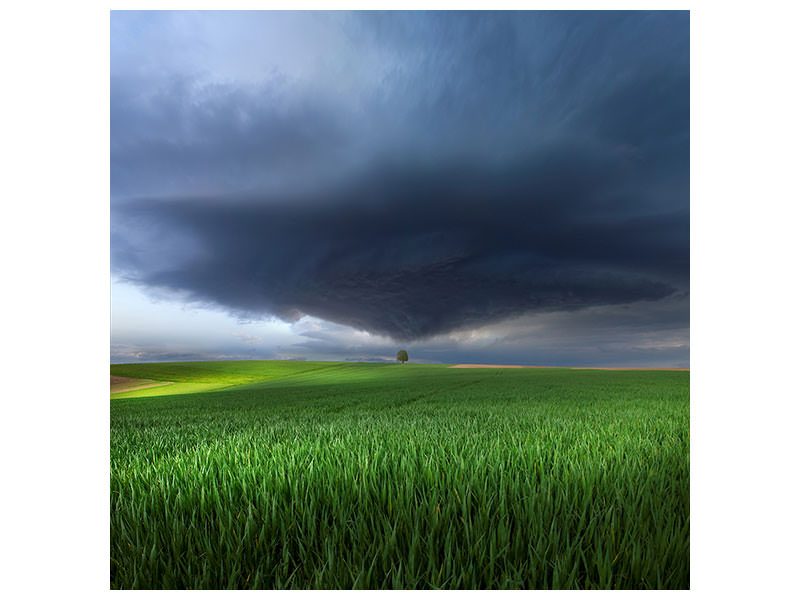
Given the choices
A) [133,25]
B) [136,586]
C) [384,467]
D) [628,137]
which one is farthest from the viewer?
[628,137]

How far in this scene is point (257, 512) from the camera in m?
1.79

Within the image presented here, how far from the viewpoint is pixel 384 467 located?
7.64ft

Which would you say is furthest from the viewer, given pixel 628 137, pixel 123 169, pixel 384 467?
pixel 628 137

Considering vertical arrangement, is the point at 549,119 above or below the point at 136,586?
above
